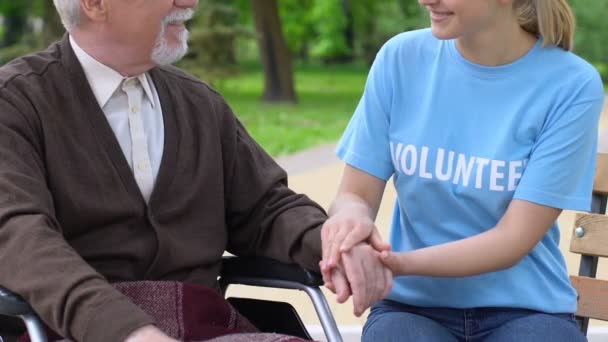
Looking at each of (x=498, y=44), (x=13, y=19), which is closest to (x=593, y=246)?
(x=498, y=44)

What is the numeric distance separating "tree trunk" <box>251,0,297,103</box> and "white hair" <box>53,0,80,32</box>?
62.1ft

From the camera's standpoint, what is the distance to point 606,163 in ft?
11.3

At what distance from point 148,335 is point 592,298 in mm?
1529

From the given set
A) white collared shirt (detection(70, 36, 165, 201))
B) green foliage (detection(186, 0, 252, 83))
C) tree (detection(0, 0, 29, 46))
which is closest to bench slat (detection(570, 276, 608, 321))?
white collared shirt (detection(70, 36, 165, 201))

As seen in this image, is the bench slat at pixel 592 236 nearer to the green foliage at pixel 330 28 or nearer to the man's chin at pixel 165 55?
the man's chin at pixel 165 55

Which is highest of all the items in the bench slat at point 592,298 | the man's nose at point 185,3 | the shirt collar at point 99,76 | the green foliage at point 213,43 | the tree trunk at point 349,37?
the man's nose at point 185,3

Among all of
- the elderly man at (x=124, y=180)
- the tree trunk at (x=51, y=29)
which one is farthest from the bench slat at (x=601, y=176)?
the tree trunk at (x=51, y=29)

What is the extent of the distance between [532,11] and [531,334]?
0.79 m

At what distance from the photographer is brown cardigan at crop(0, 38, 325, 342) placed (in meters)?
2.59

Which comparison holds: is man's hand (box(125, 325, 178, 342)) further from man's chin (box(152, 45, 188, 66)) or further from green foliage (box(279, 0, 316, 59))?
green foliage (box(279, 0, 316, 59))

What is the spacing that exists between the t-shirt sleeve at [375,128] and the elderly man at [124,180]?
24cm

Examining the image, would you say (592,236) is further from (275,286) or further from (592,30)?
(592,30)

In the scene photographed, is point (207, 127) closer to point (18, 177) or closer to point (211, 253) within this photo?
point (211, 253)

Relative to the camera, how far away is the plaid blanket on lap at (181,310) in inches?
112
